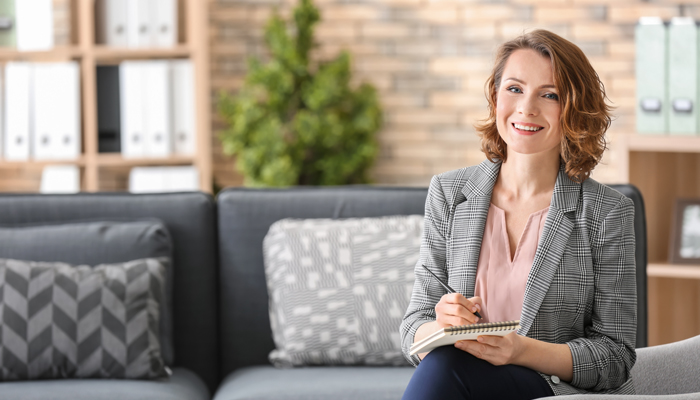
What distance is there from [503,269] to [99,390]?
0.97 meters

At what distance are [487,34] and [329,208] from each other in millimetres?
1752

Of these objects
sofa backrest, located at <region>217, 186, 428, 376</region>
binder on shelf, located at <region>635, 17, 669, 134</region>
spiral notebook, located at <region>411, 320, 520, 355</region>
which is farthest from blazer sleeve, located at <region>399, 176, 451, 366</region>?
binder on shelf, located at <region>635, 17, 669, 134</region>

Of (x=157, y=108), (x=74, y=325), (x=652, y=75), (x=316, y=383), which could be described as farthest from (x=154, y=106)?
(x=652, y=75)

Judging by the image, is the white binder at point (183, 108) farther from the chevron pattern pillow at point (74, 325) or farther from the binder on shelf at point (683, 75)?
the binder on shelf at point (683, 75)

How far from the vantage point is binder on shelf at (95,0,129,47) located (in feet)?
10.2

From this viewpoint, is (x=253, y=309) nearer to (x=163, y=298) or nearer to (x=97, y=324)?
Answer: (x=163, y=298)

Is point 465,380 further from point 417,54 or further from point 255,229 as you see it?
point 417,54

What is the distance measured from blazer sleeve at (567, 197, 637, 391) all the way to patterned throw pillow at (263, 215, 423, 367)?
620 millimetres

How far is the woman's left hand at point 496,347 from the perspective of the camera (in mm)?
1230

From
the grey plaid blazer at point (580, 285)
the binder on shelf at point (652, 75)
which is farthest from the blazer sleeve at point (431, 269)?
the binder on shelf at point (652, 75)

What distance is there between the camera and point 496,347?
1.24 metres

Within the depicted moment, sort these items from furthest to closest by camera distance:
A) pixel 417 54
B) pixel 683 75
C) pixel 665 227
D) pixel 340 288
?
pixel 417 54 < pixel 665 227 < pixel 683 75 < pixel 340 288

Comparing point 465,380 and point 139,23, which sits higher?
point 139,23

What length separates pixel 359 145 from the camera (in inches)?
130
